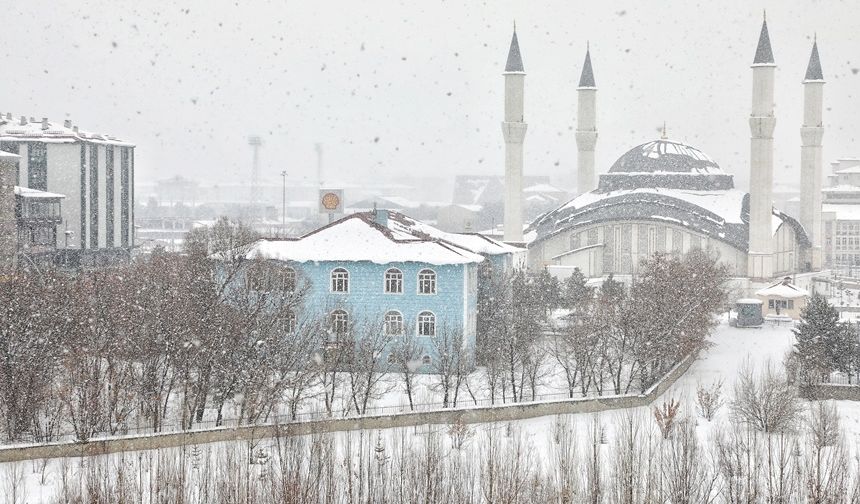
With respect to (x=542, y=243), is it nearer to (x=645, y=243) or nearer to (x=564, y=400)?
(x=645, y=243)

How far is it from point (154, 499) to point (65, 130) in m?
41.6

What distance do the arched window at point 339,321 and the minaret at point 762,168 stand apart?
29422 millimetres

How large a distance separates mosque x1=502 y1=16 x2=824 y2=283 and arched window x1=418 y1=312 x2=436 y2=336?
85.7 ft

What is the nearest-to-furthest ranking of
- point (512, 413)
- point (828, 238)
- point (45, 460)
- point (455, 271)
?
1. point (45, 460)
2. point (512, 413)
3. point (455, 271)
4. point (828, 238)

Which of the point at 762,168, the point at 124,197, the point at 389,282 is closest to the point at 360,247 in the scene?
the point at 389,282

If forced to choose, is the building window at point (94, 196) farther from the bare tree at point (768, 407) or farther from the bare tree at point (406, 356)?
the bare tree at point (768, 407)

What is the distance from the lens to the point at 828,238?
8681 centimetres

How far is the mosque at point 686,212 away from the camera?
57906mm

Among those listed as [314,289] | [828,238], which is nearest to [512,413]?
[314,289]

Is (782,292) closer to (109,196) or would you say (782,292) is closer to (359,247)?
(359,247)

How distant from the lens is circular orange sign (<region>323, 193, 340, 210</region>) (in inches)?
1637

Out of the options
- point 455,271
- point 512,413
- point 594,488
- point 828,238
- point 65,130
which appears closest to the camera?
point 594,488

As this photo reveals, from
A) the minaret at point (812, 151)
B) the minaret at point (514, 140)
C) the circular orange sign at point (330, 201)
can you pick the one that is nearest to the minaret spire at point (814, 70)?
the minaret at point (812, 151)

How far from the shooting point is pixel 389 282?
1366 inches
